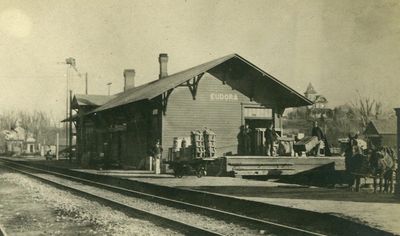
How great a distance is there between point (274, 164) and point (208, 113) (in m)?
5.90

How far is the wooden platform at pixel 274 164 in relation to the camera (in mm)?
17875

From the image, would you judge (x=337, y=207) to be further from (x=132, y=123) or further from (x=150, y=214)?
(x=132, y=123)

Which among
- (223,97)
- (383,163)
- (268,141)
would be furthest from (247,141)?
(383,163)

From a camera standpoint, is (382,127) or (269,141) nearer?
(269,141)

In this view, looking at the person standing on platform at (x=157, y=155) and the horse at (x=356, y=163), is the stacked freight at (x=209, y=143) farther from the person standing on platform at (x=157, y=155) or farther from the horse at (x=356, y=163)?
the horse at (x=356, y=163)

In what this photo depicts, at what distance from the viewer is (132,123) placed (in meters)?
26.6

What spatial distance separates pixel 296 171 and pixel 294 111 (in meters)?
83.3

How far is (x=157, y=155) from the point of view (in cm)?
2100

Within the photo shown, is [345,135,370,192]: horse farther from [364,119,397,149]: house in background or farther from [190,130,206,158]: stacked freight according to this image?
[364,119,397,149]: house in background

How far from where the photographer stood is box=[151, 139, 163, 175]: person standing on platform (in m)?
20.5

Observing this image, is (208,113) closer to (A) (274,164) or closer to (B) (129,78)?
(A) (274,164)

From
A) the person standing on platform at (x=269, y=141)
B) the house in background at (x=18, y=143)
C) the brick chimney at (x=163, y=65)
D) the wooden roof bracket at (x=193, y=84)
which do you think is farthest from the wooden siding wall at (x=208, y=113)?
the house in background at (x=18, y=143)

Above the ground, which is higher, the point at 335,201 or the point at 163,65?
the point at 163,65

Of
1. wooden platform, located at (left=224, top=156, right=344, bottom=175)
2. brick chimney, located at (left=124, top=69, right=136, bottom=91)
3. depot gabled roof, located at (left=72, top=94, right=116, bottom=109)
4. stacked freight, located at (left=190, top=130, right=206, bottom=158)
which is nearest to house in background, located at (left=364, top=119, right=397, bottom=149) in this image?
brick chimney, located at (left=124, top=69, right=136, bottom=91)
